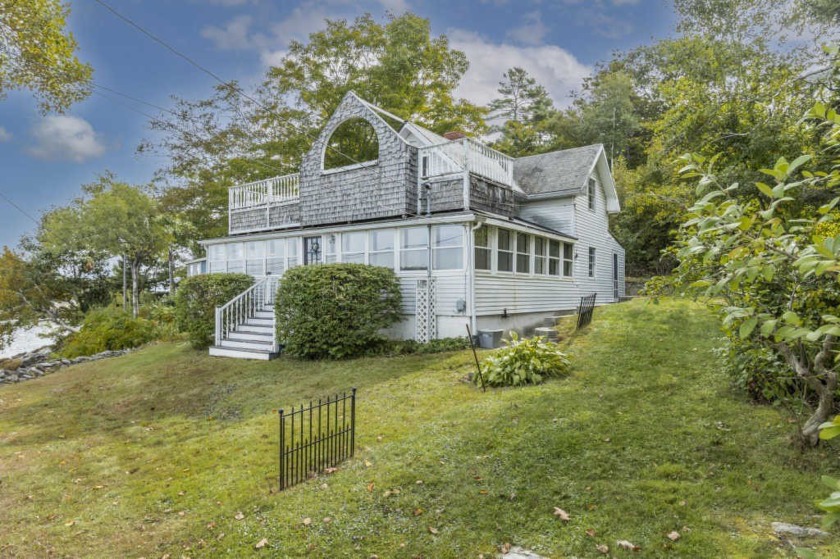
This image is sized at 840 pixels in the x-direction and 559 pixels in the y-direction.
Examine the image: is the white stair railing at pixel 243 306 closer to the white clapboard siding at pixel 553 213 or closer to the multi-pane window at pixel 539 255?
the multi-pane window at pixel 539 255

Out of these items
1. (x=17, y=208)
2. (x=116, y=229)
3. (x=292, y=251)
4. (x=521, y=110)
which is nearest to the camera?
(x=292, y=251)

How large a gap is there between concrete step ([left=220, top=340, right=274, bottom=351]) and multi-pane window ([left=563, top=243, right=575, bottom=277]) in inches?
407

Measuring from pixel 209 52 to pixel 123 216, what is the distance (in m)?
12.0

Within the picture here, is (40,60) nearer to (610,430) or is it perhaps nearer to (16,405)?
(16,405)

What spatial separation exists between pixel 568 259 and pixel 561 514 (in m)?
13.6

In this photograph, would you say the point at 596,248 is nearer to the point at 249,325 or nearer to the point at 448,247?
the point at 448,247

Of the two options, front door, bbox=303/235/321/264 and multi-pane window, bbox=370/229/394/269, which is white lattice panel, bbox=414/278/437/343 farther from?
front door, bbox=303/235/321/264

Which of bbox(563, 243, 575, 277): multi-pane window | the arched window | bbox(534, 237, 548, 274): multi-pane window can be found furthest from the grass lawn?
the arched window

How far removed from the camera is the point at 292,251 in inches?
594

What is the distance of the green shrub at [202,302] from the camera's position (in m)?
13.3

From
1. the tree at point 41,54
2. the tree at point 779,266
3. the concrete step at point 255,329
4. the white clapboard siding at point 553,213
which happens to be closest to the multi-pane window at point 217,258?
the concrete step at point 255,329

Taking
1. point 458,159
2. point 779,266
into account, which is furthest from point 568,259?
point 779,266

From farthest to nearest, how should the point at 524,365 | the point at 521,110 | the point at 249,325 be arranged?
the point at 521,110 → the point at 249,325 → the point at 524,365

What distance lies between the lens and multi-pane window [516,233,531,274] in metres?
13.6
